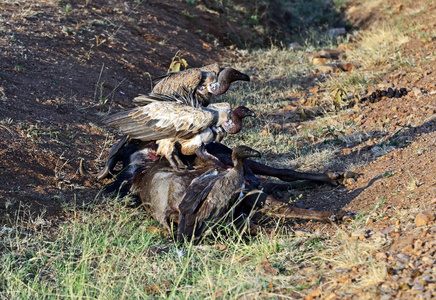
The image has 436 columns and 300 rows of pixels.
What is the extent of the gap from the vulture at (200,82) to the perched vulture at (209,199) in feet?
4.69

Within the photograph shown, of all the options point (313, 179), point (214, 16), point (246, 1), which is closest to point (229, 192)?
point (313, 179)

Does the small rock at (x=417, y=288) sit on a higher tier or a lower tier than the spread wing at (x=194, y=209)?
higher

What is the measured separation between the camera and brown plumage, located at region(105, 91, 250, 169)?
549 centimetres

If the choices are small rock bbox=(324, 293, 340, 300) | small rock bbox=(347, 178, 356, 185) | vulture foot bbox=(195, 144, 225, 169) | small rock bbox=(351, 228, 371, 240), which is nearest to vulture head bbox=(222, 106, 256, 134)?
vulture foot bbox=(195, 144, 225, 169)

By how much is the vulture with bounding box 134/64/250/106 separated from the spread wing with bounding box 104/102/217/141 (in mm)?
509

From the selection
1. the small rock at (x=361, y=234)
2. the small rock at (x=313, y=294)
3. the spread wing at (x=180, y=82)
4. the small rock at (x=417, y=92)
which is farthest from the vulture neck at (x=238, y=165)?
the small rock at (x=417, y=92)

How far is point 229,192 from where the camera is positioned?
4.87 metres

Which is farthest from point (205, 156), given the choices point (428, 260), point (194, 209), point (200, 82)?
point (428, 260)

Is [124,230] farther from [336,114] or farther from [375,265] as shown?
[336,114]

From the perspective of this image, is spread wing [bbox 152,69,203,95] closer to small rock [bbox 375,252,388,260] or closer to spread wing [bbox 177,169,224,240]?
spread wing [bbox 177,169,224,240]

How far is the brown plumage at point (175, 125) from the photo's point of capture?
18.0 ft

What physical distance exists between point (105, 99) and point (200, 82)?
7.48 ft

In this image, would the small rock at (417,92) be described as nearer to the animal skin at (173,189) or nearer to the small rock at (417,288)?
the animal skin at (173,189)

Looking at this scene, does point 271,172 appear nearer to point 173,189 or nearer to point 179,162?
point 179,162
